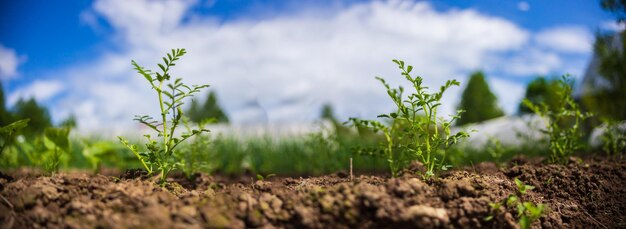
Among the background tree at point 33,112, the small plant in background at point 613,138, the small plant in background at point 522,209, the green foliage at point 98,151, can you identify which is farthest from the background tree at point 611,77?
the background tree at point 33,112

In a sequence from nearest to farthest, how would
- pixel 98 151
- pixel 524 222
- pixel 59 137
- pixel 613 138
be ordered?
pixel 524 222 → pixel 59 137 → pixel 613 138 → pixel 98 151

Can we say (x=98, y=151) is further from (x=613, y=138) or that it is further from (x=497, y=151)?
(x=613, y=138)

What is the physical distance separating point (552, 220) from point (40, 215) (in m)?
1.72

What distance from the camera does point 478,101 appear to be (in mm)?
20250

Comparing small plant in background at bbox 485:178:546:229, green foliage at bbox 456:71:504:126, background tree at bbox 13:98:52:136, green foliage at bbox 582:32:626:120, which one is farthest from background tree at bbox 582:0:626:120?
background tree at bbox 13:98:52:136

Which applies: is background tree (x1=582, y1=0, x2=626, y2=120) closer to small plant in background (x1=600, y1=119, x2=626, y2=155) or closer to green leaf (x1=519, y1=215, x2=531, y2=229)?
small plant in background (x1=600, y1=119, x2=626, y2=155)

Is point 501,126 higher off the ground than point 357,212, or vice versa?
point 501,126

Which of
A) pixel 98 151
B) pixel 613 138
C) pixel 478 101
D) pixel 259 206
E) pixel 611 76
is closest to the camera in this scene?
pixel 259 206

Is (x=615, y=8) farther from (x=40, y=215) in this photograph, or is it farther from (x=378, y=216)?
(x=40, y=215)

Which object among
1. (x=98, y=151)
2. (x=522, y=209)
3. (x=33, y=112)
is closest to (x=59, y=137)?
(x=98, y=151)

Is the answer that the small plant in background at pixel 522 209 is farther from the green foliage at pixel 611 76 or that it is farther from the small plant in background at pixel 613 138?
the green foliage at pixel 611 76

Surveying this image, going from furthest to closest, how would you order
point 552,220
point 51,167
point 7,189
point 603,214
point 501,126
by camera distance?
point 501,126 < point 51,167 < point 603,214 < point 552,220 < point 7,189

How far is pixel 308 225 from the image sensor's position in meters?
1.27

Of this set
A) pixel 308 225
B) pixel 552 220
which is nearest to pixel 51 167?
pixel 308 225
